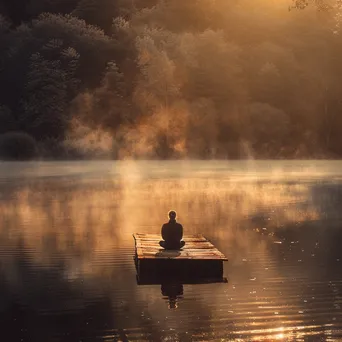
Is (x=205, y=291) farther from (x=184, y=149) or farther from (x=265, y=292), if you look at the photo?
(x=184, y=149)

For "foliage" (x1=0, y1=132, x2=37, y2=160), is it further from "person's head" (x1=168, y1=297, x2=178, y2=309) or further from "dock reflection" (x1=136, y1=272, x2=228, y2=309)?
"person's head" (x1=168, y1=297, x2=178, y2=309)

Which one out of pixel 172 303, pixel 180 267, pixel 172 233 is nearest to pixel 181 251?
pixel 172 233

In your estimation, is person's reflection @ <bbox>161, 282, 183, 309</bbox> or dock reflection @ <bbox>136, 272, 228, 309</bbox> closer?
person's reflection @ <bbox>161, 282, 183, 309</bbox>

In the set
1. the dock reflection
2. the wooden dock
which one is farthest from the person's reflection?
the wooden dock

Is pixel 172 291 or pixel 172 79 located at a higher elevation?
pixel 172 79

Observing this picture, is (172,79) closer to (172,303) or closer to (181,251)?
(181,251)

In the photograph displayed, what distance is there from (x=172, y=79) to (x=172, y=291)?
101 metres

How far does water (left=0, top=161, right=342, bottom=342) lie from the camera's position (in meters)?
13.2

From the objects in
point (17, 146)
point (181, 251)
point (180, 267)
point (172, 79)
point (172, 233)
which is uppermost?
point (172, 79)

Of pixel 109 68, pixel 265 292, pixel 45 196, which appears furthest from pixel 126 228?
pixel 109 68

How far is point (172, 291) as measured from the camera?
658 inches

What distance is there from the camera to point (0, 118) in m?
105

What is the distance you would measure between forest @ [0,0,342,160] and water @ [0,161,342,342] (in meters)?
69.7

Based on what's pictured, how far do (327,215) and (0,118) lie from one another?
77.1 meters
